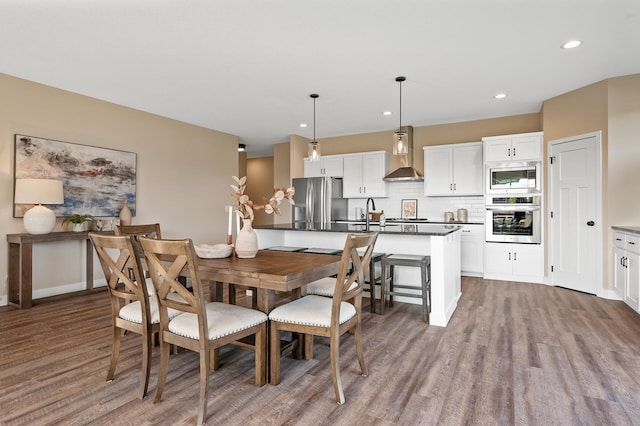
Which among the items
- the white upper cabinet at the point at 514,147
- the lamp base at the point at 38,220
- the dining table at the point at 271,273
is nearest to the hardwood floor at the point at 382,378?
the dining table at the point at 271,273

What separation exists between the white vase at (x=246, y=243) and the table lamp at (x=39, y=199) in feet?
9.40

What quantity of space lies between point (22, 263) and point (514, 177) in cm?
652

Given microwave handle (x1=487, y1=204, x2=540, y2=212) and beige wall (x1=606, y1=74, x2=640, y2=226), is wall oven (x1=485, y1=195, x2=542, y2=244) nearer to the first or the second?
microwave handle (x1=487, y1=204, x2=540, y2=212)

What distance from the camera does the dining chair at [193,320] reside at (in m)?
1.82

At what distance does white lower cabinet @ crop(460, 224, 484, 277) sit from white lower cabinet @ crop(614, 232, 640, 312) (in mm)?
1722

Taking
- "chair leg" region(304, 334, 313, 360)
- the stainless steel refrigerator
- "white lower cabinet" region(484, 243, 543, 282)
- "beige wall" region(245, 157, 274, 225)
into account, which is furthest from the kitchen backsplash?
"chair leg" region(304, 334, 313, 360)

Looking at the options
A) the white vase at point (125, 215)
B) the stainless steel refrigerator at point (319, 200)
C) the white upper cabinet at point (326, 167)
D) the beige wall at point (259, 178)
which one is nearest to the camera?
the white vase at point (125, 215)

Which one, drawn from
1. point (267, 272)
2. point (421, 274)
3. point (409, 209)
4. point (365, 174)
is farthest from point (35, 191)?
point (409, 209)

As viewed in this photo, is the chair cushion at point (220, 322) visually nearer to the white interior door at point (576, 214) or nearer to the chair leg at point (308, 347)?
the chair leg at point (308, 347)

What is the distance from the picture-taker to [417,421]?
72.6 inches

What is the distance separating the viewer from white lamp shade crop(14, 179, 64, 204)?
3.94m

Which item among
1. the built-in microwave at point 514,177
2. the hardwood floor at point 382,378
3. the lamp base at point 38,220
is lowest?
the hardwood floor at point 382,378

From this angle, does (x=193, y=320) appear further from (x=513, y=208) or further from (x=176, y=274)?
(x=513, y=208)

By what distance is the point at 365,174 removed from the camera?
22.7ft
